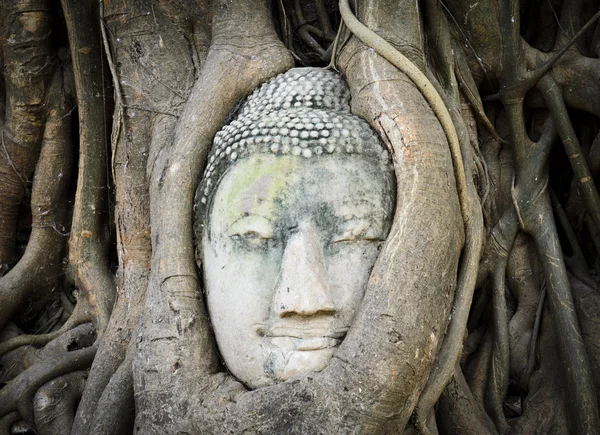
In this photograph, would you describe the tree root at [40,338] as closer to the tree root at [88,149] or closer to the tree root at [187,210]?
the tree root at [88,149]

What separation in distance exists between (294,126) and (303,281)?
0.46 meters

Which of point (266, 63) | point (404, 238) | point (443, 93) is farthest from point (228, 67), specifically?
point (404, 238)

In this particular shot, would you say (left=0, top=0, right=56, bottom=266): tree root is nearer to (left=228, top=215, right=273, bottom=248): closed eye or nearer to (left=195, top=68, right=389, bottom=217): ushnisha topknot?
(left=195, top=68, right=389, bottom=217): ushnisha topknot

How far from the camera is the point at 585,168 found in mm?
2254

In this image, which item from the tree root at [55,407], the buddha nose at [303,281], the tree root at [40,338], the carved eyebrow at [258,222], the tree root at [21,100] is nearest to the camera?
the buddha nose at [303,281]

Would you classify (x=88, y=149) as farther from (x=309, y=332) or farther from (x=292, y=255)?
(x=309, y=332)

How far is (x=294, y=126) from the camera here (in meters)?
2.01

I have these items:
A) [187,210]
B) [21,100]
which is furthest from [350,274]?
[21,100]

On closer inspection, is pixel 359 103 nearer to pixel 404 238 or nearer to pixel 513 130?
pixel 404 238

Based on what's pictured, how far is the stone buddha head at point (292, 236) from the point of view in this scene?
1.85 metres

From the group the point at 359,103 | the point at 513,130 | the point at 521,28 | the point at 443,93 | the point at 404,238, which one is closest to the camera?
the point at 404,238

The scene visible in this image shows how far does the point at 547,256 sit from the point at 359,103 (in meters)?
0.79

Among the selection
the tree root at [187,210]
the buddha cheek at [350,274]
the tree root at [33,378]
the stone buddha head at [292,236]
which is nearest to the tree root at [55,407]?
the tree root at [33,378]

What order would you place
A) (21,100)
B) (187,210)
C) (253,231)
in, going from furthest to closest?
(21,100) → (187,210) → (253,231)
